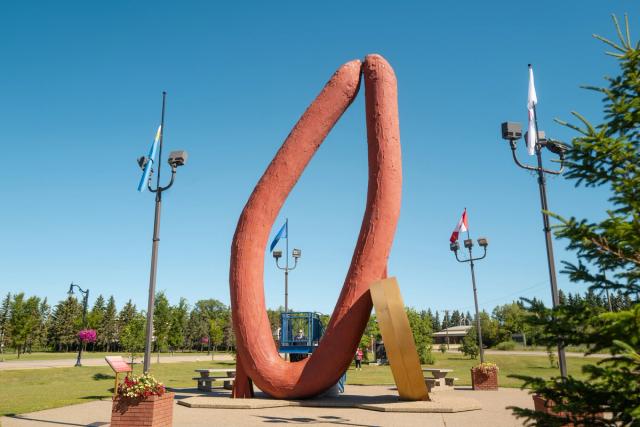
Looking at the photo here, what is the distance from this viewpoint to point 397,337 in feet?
37.5

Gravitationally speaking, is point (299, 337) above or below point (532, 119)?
below

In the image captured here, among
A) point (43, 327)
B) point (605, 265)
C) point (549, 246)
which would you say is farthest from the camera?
point (43, 327)

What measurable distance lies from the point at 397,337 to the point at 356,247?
278 centimetres

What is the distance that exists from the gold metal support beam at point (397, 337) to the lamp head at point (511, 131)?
443cm

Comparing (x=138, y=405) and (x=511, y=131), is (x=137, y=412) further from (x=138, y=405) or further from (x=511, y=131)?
(x=511, y=131)

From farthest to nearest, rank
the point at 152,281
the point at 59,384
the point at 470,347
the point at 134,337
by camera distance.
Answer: the point at 470,347 → the point at 134,337 → the point at 59,384 → the point at 152,281

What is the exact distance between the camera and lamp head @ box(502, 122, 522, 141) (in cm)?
1141

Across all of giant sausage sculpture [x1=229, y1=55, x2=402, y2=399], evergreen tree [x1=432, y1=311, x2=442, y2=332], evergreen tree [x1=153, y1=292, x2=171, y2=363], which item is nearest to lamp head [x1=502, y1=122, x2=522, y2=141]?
giant sausage sculpture [x1=229, y1=55, x2=402, y2=399]

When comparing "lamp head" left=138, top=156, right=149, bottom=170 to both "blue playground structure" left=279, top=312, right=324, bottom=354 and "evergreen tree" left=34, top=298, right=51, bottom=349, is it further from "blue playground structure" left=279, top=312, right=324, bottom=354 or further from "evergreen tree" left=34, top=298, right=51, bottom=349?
"evergreen tree" left=34, top=298, right=51, bottom=349

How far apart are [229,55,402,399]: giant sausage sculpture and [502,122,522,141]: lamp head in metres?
3.10

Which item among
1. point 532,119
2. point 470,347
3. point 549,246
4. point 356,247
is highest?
point 532,119

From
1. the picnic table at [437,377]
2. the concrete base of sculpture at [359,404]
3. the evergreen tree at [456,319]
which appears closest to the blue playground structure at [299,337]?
the concrete base of sculpture at [359,404]

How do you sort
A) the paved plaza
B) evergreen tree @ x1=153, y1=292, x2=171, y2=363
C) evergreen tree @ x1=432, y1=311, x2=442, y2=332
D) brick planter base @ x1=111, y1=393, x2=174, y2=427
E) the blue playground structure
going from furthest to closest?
1. evergreen tree @ x1=432, y1=311, x2=442, y2=332
2. evergreen tree @ x1=153, y1=292, x2=171, y2=363
3. the blue playground structure
4. the paved plaza
5. brick planter base @ x1=111, y1=393, x2=174, y2=427

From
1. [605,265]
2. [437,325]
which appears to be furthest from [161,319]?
[437,325]
